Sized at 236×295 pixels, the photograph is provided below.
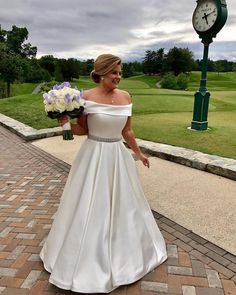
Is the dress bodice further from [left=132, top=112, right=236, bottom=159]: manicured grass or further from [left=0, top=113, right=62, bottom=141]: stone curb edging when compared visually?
[left=0, top=113, right=62, bottom=141]: stone curb edging

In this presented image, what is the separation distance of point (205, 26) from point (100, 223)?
23.4 ft

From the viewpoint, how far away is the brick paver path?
2.72 m

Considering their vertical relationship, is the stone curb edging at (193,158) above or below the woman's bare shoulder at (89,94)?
below

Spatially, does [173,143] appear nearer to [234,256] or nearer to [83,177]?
[234,256]

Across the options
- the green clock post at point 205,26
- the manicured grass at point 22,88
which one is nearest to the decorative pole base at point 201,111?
the green clock post at point 205,26

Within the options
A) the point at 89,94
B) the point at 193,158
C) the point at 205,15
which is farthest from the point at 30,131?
the point at 89,94

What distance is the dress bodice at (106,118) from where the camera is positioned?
2723 mm

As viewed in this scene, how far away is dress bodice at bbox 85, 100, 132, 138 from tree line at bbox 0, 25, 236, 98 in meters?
28.7

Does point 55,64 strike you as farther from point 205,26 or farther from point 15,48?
point 205,26

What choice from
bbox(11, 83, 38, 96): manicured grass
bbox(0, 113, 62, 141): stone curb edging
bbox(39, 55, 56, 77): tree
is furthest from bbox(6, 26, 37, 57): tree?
bbox(0, 113, 62, 141): stone curb edging

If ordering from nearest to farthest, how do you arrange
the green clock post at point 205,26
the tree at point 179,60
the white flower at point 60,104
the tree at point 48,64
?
the white flower at point 60,104 < the green clock post at point 205,26 < the tree at point 48,64 < the tree at point 179,60

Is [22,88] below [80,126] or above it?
below

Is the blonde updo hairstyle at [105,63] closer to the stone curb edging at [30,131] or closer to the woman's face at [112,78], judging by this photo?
the woman's face at [112,78]

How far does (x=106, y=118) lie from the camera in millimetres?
2744
